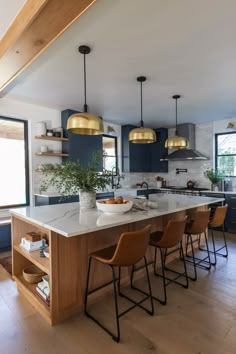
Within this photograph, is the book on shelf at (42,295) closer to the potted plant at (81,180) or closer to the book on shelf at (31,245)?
the book on shelf at (31,245)

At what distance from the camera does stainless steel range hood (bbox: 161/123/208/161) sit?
5270mm

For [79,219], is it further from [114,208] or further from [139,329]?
[139,329]

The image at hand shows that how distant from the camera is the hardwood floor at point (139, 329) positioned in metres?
1.58

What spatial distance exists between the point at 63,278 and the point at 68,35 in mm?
2230

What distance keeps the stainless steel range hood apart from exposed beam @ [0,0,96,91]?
415 cm

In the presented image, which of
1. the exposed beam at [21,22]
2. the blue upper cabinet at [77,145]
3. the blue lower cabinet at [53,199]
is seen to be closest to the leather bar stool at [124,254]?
the exposed beam at [21,22]

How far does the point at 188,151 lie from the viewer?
5395mm

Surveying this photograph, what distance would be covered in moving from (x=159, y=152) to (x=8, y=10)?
4951 mm

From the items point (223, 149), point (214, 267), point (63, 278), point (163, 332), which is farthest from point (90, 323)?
point (223, 149)

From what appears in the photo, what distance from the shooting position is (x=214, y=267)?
116 inches

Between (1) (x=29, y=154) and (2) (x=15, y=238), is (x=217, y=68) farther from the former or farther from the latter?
(1) (x=29, y=154)

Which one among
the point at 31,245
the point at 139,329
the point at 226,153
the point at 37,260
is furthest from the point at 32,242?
the point at 226,153

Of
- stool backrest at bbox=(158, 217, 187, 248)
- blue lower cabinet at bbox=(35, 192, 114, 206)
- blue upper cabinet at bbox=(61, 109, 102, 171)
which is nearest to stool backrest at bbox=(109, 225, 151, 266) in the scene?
stool backrest at bbox=(158, 217, 187, 248)

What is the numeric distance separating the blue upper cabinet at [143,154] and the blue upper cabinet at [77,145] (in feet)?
4.11
